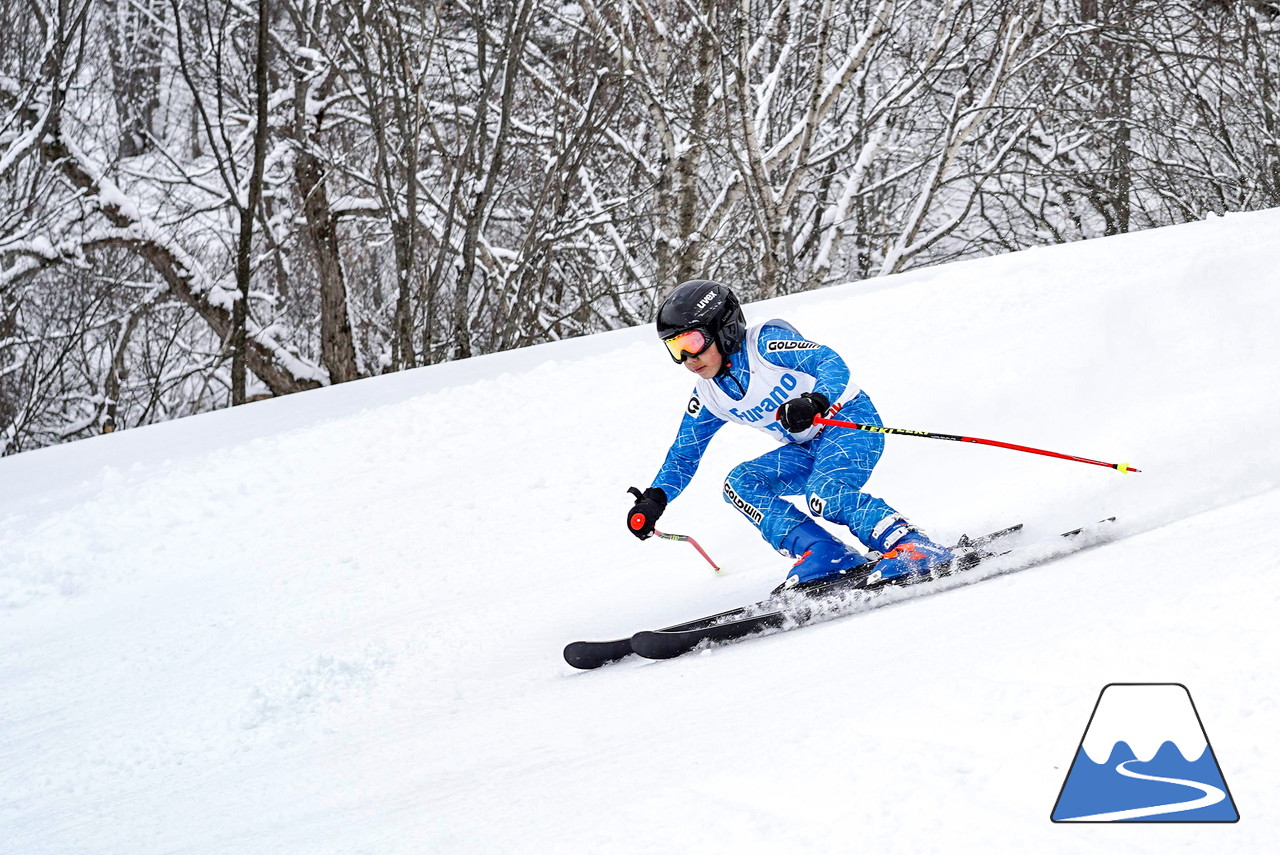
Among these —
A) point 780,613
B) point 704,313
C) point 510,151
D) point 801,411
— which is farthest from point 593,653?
point 510,151

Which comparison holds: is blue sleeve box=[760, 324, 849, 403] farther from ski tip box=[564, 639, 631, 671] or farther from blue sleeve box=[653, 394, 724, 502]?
ski tip box=[564, 639, 631, 671]

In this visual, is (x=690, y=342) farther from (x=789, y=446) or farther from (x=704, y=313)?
(x=789, y=446)

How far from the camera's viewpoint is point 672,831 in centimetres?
187

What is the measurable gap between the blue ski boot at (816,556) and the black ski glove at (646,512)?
0.48 meters

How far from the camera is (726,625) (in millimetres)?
3420

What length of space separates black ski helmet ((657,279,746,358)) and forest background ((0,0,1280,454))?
567cm

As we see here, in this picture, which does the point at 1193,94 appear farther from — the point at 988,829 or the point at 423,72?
the point at 988,829

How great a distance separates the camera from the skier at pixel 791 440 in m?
3.53

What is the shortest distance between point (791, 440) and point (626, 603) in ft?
3.40

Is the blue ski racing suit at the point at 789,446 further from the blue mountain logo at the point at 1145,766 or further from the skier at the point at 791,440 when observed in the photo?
the blue mountain logo at the point at 1145,766

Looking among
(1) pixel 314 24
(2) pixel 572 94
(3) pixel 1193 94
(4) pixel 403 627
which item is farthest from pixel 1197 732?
(3) pixel 1193 94

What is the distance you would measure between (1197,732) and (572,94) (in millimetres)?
9620

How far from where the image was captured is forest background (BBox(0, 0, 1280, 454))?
30.6 feet

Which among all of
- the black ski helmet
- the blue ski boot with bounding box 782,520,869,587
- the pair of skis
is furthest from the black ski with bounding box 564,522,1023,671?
the black ski helmet
